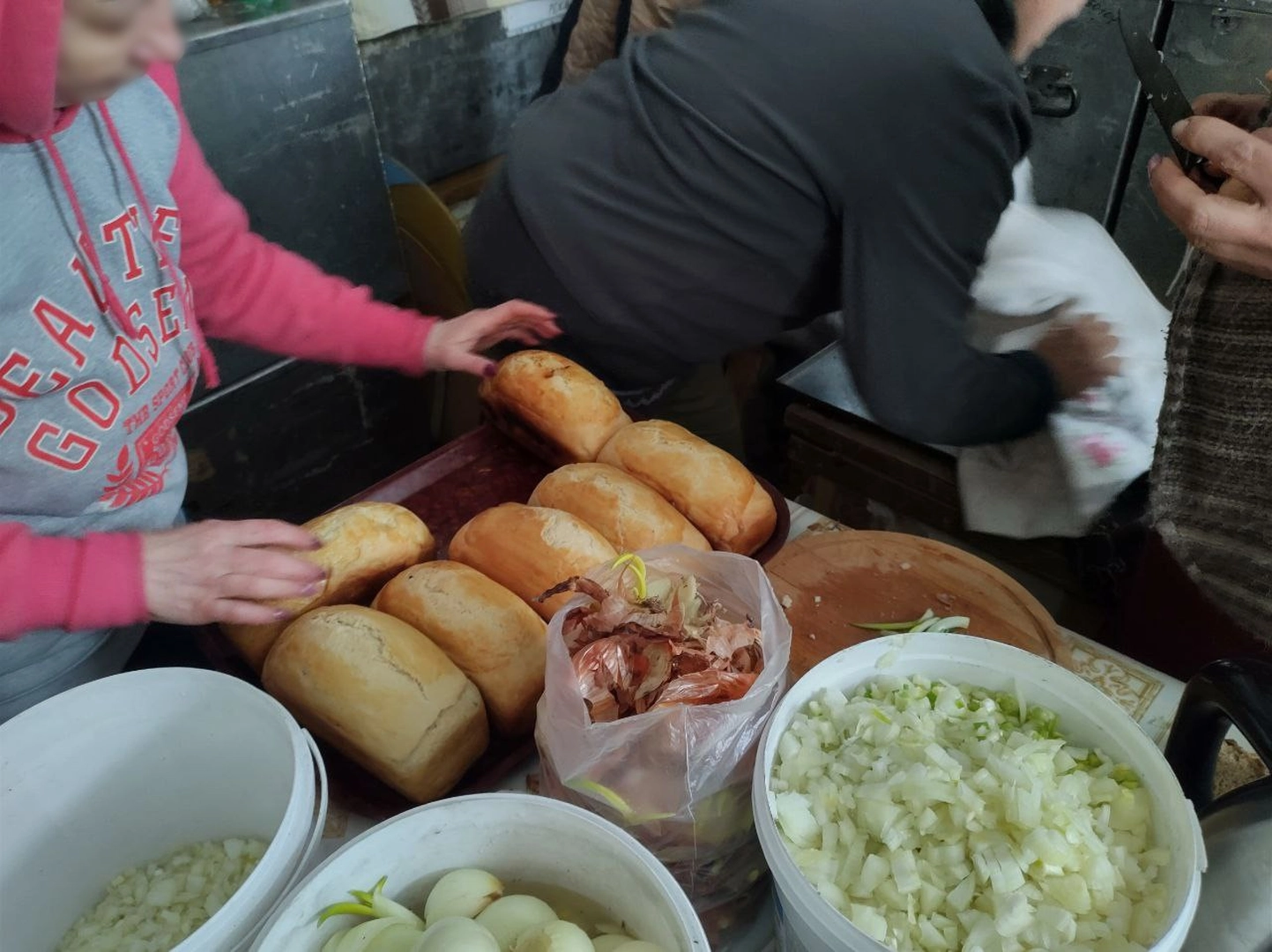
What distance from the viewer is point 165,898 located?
0.69 m

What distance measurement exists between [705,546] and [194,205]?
64cm

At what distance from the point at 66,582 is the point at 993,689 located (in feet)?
2.43

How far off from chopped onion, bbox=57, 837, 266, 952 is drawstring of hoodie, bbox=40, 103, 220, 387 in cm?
46

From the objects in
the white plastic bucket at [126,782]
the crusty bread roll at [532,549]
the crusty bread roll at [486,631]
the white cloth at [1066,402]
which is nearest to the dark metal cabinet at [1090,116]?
the white cloth at [1066,402]

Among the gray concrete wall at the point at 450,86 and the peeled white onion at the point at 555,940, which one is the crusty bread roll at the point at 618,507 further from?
the gray concrete wall at the point at 450,86

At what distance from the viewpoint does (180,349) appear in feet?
2.94

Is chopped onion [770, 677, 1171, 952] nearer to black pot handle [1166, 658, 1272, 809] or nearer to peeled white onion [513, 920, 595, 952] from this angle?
black pot handle [1166, 658, 1272, 809]

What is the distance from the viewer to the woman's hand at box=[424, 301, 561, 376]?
1.11m

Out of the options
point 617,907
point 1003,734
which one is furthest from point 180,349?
point 1003,734

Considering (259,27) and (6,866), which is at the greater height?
(259,27)

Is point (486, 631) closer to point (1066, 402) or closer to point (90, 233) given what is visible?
point (90, 233)

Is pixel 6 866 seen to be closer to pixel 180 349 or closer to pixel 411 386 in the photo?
pixel 180 349

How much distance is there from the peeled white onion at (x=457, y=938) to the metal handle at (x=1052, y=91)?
218 cm

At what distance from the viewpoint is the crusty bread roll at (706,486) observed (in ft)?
3.27
